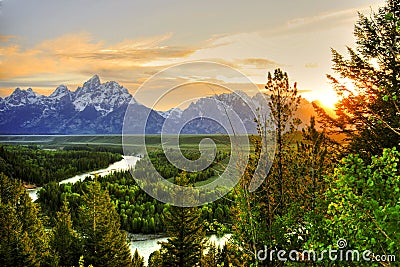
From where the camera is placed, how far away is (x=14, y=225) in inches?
787

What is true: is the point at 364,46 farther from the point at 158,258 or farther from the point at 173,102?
the point at 158,258

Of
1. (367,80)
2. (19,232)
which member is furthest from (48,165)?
(367,80)

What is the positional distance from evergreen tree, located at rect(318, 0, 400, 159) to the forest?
0.12 ft

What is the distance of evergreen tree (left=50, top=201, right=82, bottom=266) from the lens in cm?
2183

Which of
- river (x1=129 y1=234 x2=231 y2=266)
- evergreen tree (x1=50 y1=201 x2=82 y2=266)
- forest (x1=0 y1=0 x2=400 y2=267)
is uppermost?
forest (x1=0 y1=0 x2=400 y2=267)

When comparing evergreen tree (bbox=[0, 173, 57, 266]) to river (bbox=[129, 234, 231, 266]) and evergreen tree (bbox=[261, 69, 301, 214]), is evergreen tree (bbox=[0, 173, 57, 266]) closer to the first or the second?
river (bbox=[129, 234, 231, 266])

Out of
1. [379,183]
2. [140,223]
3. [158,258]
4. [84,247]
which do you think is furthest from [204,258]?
[140,223]

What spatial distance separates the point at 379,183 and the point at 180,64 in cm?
506

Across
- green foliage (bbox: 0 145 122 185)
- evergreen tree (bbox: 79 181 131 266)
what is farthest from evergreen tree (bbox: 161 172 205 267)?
green foliage (bbox: 0 145 122 185)

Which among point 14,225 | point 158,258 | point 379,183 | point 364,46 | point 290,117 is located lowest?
point 158,258

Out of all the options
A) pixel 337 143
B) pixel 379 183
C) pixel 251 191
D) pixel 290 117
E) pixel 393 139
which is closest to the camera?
pixel 379 183

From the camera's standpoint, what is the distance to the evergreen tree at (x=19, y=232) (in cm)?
1928

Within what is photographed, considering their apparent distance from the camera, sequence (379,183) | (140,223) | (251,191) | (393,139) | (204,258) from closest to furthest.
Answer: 1. (379,183)
2. (251,191)
3. (393,139)
4. (204,258)
5. (140,223)

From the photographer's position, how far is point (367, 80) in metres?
13.2
